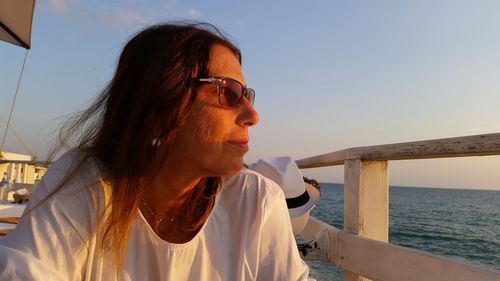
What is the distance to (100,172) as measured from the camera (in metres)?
1.28

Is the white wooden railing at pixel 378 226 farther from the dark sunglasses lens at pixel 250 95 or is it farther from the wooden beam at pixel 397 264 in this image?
the dark sunglasses lens at pixel 250 95

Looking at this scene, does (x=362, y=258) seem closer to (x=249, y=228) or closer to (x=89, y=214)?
(x=249, y=228)

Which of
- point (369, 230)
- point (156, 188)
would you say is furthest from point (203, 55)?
point (369, 230)

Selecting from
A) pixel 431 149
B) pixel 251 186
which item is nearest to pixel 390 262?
pixel 431 149

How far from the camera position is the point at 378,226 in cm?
244

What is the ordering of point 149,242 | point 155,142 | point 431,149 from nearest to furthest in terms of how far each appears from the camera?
point 149,242 → point 155,142 → point 431,149

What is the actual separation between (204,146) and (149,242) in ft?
1.14

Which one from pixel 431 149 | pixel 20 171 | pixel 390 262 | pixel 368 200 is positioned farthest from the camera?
pixel 20 171

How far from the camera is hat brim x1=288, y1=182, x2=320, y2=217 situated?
2.77 metres

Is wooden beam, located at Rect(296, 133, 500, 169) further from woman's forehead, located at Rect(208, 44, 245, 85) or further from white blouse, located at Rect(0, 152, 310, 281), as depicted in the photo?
woman's forehead, located at Rect(208, 44, 245, 85)

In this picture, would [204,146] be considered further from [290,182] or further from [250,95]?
[290,182]

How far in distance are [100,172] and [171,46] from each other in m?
0.47

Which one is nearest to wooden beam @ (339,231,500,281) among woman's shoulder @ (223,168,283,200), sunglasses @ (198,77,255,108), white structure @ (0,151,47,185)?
woman's shoulder @ (223,168,283,200)

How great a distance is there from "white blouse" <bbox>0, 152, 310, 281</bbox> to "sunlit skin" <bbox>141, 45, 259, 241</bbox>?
112 mm
